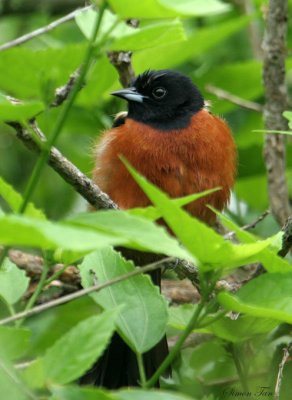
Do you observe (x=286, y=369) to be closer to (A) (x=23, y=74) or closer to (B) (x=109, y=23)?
(A) (x=23, y=74)

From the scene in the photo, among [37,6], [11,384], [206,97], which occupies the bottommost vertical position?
[206,97]

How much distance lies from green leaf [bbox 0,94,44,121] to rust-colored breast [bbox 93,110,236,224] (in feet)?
7.17

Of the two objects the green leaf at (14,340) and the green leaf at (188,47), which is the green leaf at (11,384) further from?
the green leaf at (188,47)

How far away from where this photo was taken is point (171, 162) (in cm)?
391

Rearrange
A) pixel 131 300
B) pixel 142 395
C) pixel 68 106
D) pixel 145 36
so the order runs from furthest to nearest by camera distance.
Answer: pixel 131 300, pixel 145 36, pixel 68 106, pixel 142 395

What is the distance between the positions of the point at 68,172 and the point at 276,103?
5.82 ft

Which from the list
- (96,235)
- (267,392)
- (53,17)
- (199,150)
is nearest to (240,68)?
(199,150)

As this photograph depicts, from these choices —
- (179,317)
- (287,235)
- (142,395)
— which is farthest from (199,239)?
(287,235)

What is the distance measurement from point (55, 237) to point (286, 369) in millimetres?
1925

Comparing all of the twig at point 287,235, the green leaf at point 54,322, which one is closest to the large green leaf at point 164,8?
the twig at point 287,235

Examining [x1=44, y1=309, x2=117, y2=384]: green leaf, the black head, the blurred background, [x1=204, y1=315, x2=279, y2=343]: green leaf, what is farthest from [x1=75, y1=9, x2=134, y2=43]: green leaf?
the black head

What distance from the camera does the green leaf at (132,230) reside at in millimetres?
1420

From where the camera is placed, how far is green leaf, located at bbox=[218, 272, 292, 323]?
5.87 ft

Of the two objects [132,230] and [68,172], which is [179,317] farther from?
[132,230]
